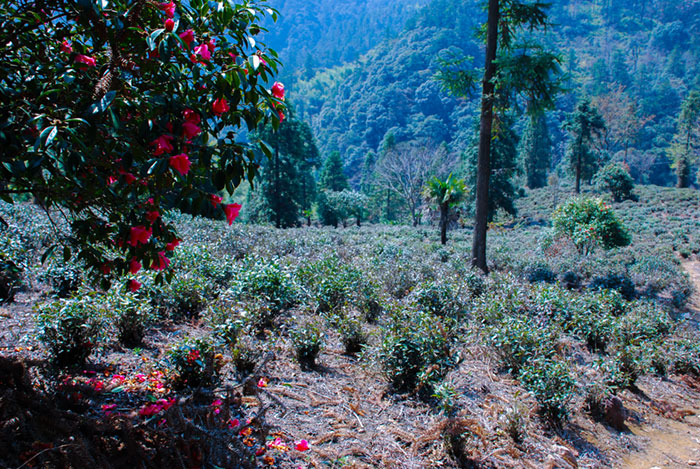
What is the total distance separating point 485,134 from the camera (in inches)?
369

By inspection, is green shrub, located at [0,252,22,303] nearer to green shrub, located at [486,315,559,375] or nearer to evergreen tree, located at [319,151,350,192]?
green shrub, located at [486,315,559,375]

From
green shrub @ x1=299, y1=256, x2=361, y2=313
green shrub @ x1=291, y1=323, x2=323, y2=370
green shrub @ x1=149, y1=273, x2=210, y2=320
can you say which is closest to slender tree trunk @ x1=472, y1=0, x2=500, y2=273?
green shrub @ x1=299, y1=256, x2=361, y2=313

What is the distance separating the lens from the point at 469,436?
2.66 metres

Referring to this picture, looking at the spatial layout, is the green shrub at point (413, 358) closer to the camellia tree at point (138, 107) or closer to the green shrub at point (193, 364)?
the green shrub at point (193, 364)

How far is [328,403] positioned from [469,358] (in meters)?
1.88

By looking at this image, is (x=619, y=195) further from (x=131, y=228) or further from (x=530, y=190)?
(x=131, y=228)

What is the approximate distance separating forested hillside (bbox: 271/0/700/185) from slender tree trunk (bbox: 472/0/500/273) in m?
52.5

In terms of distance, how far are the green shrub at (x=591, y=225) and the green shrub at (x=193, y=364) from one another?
1262 centimetres

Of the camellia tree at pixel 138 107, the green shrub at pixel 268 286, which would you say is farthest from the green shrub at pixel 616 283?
the camellia tree at pixel 138 107

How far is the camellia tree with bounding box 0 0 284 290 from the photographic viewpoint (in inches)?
64.0

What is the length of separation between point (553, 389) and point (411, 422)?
1213mm

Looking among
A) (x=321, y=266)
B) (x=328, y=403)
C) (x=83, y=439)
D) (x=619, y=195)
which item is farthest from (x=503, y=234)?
(x=83, y=439)

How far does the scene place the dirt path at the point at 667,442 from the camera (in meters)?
3.10

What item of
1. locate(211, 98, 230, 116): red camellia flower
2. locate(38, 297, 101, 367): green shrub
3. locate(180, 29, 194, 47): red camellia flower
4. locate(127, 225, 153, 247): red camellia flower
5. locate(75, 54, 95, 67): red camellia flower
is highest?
locate(180, 29, 194, 47): red camellia flower
